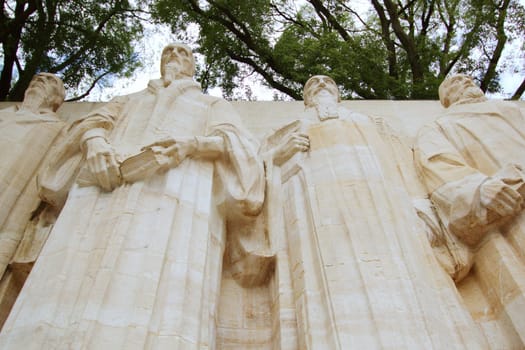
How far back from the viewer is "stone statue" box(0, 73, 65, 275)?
5566 mm

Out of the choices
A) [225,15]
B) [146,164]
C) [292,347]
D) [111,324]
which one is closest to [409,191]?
[292,347]

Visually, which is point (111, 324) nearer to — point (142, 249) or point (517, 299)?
point (142, 249)

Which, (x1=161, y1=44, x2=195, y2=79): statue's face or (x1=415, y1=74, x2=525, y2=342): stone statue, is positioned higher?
(x1=161, y1=44, x2=195, y2=79): statue's face

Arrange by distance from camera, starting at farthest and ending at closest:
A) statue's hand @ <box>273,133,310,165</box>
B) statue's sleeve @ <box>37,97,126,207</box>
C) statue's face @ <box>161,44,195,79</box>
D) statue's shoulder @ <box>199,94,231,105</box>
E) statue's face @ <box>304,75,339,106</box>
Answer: statue's face @ <box>161,44,195,79</box>
statue's face @ <box>304,75,339,106</box>
statue's shoulder @ <box>199,94,231,105</box>
statue's hand @ <box>273,133,310,165</box>
statue's sleeve @ <box>37,97,126,207</box>

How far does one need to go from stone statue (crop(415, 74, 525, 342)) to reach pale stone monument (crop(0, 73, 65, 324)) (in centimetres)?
397

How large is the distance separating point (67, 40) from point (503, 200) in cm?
896

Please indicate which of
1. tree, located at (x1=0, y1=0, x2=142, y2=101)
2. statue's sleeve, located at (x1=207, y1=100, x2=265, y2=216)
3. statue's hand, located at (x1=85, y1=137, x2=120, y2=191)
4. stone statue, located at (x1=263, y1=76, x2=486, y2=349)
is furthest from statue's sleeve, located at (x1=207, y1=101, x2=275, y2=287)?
tree, located at (x1=0, y1=0, x2=142, y2=101)

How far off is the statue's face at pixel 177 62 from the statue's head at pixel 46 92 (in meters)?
1.58

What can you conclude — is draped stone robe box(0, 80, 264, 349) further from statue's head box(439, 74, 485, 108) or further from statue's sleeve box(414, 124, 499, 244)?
statue's head box(439, 74, 485, 108)

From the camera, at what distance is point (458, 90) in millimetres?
7297

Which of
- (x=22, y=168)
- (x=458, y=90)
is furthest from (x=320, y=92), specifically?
(x=22, y=168)

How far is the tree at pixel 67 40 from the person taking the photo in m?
10.2

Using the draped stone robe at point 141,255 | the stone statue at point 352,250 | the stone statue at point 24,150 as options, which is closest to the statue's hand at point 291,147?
the stone statue at point 352,250

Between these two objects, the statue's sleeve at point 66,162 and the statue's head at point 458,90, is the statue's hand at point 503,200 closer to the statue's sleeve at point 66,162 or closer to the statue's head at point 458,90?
the statue's head at point 458,90
